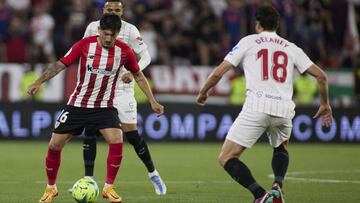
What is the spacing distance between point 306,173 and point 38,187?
15.0 ft

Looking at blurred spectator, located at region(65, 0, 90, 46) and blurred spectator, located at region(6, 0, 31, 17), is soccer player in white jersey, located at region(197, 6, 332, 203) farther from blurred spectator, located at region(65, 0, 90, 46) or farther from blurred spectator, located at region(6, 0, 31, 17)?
blurred spectator, located at region(6, 0, 31, 17)

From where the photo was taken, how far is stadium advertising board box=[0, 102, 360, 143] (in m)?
20.0

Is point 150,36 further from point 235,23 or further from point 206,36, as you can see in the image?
point 235,23

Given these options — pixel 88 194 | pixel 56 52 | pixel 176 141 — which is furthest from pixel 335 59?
pixel 88 194

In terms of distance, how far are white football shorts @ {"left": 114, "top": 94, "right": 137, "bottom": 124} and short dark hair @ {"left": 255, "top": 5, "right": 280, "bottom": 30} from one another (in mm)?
2436

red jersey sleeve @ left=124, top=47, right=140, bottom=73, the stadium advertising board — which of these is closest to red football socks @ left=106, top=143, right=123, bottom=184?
red jersey sleeve @ left=124, top=47, right=140, bottom=73

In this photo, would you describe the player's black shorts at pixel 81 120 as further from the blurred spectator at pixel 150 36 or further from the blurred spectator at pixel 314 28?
the blurred spectator at pixel 314 28

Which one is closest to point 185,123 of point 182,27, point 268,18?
point 182,27

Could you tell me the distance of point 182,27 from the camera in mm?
21906

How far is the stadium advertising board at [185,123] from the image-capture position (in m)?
20.0

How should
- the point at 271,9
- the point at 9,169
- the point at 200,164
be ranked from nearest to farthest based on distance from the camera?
the point at 271,9 < the point at 9,169 < the point at 200,164

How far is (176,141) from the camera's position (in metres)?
20.6

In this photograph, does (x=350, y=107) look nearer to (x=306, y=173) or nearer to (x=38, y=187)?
(x=306, y=173)

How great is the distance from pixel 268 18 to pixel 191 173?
5.21 m
